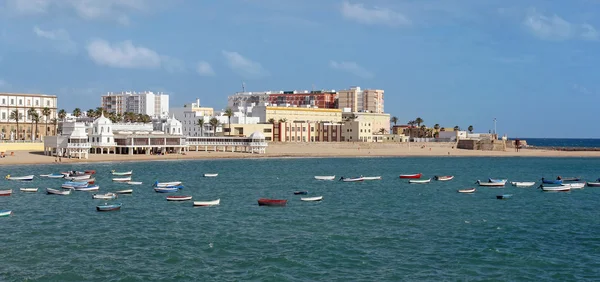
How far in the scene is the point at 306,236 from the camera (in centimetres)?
5750

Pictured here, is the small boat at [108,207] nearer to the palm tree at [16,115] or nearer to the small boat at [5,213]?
the small boat at [5,213]

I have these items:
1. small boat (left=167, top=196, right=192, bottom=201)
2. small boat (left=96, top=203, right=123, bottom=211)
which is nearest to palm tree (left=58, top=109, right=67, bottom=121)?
small boat (left=167, top=196, right=192, bottom=201)

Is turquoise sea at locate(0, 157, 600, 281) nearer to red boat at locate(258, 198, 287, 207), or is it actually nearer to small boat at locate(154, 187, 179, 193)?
red boat at locate(258, 198, 287, 207)

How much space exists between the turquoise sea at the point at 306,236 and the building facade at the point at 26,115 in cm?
9547

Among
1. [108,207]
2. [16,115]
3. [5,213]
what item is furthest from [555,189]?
[16,115]

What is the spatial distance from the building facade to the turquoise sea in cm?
9547

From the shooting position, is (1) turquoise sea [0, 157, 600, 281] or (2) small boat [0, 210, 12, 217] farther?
(2) small boat [0, 210, 12, 217]

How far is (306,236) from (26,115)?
152965mm

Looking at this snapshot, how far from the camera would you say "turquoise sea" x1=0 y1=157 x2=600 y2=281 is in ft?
149

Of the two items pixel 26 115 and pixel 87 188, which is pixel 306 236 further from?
pixel 26 115

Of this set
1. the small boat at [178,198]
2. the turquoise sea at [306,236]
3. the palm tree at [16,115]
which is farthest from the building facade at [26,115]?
the small boat at [178,198]

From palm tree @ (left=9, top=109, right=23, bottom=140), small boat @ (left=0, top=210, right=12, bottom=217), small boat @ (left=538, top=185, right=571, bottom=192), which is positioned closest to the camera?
small boat @ (left=0, top=210, right=12, bottom=217)

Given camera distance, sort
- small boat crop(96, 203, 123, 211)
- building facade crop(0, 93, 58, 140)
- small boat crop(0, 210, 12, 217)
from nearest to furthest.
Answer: small boat crop(0, 210, 12, 217) → small boat crop(96, 203, 123, 211) → building facade crop(0, 93, 58, 140)

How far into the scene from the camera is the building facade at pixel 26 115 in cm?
18588
